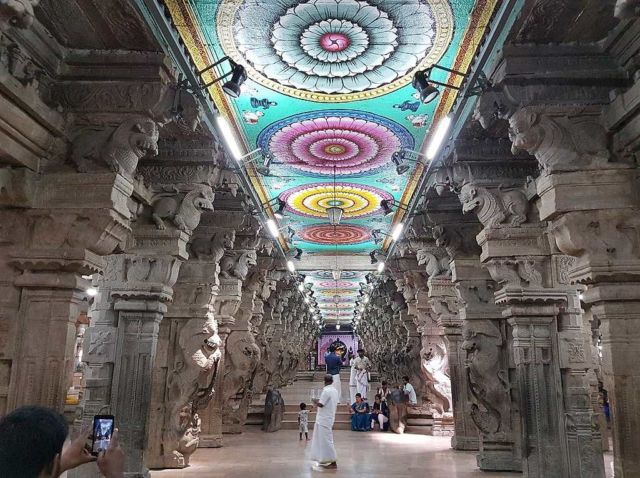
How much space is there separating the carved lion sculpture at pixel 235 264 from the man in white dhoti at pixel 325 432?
7.79 ft

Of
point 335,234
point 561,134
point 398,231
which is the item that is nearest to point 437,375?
point 398,231

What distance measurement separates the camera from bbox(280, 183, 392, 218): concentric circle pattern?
27.9ft

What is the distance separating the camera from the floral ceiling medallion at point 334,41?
405cm

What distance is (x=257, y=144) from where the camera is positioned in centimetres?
664

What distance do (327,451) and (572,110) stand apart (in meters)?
5.69

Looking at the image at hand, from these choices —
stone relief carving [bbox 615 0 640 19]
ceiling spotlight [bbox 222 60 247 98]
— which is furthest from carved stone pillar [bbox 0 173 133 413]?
stone relief carving [bbox 615 0 640 19]

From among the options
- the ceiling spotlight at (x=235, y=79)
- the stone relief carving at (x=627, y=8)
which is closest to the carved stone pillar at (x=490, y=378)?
the ceiling spotlight at (x=235, y=79)

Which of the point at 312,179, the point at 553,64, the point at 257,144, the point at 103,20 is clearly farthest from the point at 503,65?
the point at 312,179

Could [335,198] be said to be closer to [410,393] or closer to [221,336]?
[221,336]

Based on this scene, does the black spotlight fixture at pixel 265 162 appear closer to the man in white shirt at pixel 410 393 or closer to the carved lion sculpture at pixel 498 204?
the carved lion sculpture at pixel 498 204

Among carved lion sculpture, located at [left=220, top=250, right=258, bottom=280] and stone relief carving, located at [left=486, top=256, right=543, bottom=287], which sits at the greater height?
carved lion sculpture, located at [left=220, top=250, right=258, bottom=280]

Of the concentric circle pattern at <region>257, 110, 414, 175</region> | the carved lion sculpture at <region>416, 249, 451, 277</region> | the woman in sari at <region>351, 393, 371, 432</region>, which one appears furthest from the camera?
the woman in sari at <region>351, 393, 371, 432</region>

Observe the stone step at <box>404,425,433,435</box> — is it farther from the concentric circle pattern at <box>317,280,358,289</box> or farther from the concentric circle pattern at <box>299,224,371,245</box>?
the concentric circle pattern at <box>317,280,358,289</box>

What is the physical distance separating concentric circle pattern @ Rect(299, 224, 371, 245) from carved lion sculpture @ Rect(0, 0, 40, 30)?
8661 millimetres
